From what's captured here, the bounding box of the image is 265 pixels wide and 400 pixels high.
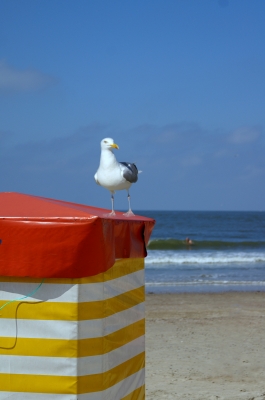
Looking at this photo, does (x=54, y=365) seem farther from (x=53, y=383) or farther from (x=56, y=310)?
(x=56, y=310)

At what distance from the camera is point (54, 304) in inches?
98.8

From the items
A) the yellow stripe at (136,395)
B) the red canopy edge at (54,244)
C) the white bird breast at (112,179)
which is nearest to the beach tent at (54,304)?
the red canopy edge at (54,244)

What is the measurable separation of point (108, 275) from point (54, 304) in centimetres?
31

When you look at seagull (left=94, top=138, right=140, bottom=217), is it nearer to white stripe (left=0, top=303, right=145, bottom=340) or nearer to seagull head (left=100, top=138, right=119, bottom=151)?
seagull head (left=100, top=138, right=119, bottom=151)

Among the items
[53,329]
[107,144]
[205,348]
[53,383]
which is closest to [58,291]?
[53,329]

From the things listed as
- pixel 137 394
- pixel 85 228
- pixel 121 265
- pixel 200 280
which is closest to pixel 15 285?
pixel 85 228

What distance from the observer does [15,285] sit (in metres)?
2.56

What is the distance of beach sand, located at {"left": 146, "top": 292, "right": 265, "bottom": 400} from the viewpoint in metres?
5.56

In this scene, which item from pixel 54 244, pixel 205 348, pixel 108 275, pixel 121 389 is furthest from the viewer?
pixel 205 348

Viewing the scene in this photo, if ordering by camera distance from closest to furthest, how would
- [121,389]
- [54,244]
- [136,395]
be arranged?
[54,244] < [121,389] < [136,395]

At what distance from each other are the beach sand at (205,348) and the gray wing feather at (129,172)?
2.63 meters

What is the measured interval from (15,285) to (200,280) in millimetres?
13882

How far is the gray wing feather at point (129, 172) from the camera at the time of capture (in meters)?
3.25

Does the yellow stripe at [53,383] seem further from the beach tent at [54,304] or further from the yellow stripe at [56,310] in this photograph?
the yellow stripe at [56,310]
